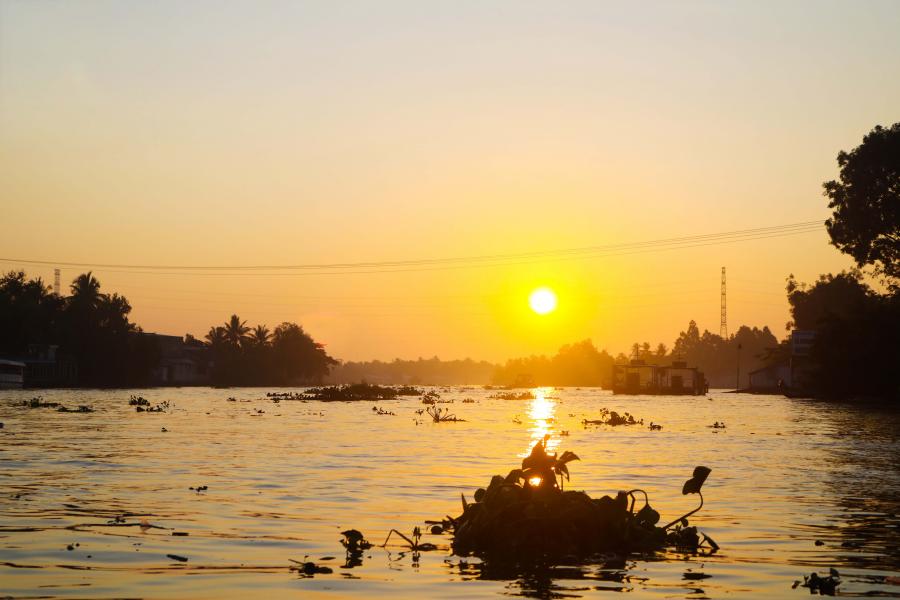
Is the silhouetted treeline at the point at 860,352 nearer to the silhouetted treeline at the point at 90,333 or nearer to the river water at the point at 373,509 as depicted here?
the river water at the point at 373,509

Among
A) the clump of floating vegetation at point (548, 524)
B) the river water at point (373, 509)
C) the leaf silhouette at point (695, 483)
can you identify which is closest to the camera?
the river water at point (373, 509)

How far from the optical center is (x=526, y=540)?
1574cm

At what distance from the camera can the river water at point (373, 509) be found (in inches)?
537

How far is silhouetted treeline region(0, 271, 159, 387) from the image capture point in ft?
470

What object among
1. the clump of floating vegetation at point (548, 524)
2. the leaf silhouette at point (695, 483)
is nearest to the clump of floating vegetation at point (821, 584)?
the clump of floating vegetation at point (548, 524)

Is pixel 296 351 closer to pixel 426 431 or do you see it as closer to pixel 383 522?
pixel 426 431

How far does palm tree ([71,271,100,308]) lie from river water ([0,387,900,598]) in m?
108

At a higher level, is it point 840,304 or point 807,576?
point 840,304

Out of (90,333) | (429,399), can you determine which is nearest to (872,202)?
(429,399)

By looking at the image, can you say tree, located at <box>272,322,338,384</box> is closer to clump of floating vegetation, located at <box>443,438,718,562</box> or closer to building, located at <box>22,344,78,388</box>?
building, located at <box>22,344,78,388</box>

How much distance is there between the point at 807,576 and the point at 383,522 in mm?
8270

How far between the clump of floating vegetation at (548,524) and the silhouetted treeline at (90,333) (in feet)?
441

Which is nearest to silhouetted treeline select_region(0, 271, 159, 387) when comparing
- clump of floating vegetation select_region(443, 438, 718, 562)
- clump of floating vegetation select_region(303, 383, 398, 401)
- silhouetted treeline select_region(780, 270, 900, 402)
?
clump of floating vegetation select_region(303, 383, 398, 401)

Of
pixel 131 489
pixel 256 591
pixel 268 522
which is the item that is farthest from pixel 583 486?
pixel 256 591
